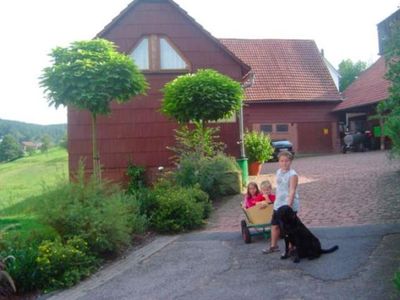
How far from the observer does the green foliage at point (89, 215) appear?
8.25m

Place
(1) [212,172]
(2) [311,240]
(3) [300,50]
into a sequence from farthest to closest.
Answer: (3) [300,50] → (1) [212,172] → (2) [311,240]

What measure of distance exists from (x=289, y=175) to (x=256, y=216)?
1.24 meters

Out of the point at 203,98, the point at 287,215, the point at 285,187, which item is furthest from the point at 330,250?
the point at 203,98

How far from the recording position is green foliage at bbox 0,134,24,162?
60438 mm

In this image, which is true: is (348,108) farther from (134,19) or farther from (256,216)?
(256,216)

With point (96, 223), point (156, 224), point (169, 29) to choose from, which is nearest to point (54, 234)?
point (96, 223)

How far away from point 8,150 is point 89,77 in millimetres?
52697

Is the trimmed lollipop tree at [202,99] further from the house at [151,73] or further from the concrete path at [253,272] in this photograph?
the concrete path at [253,272]

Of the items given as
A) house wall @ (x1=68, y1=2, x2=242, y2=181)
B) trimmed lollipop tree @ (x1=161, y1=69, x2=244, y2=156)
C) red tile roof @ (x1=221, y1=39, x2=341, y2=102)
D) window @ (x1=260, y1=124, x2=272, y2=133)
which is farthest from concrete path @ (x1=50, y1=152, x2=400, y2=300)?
red tile roof @ (x1=221, y1=39, x2=341, y2=102)

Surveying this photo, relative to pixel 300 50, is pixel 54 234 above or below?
below

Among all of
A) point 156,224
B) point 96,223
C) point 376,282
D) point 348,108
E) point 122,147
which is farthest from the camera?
point 348,108

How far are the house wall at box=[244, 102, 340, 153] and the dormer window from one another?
51.1 ft

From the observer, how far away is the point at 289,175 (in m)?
7.45

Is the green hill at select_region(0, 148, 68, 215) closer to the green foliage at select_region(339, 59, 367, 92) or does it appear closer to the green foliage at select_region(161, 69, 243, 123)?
the green foliage at select_region(161, 69, 243, 123)
